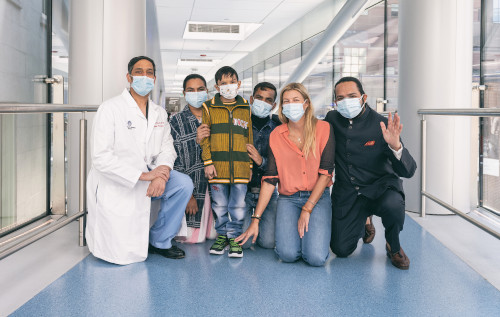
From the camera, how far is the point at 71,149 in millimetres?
3787

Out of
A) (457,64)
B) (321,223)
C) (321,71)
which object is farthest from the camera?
(321,71)

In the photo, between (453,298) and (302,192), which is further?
(302,192)

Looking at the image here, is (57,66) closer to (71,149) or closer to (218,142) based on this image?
(71,149)

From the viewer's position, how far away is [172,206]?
2.98 meters

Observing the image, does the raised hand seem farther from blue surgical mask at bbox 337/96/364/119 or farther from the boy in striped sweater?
blue surgical mask at bbox 337/96/364/119

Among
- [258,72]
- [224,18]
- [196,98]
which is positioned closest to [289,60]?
[258,72]

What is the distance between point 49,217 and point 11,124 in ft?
3.17

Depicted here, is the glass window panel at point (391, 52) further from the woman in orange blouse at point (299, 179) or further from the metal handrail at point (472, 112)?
the woman in orange blouse at point (299, 179)

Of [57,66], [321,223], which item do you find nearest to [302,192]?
[321,223]

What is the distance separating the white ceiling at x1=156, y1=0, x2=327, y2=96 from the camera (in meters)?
8.04

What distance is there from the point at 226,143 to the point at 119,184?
0.73m

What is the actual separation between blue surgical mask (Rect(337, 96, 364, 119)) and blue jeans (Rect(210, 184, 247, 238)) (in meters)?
0.81

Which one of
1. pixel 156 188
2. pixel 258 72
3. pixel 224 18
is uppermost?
pixel 224 18

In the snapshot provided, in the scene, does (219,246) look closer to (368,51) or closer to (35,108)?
(35,108)
